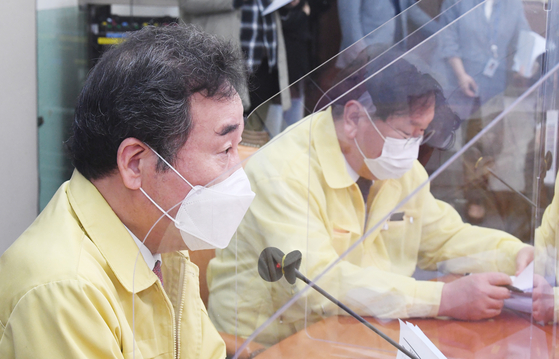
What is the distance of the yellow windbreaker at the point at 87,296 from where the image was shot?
680 millimetres

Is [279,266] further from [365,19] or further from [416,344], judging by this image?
[365,19]

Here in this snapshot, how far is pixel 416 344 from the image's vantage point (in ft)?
2.55

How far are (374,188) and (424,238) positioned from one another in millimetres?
202

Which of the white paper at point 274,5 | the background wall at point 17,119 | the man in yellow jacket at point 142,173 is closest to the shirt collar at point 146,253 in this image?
the man in yellow jacket at point 142,173

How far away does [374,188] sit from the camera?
943 mm

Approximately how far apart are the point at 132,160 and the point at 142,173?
27mm

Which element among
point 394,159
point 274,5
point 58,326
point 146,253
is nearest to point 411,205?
point 394,159

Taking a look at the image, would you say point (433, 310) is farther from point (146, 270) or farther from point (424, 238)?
point (146, 270)

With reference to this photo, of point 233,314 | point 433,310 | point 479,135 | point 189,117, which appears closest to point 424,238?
point 433,310

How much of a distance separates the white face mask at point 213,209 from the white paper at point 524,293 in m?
0.55

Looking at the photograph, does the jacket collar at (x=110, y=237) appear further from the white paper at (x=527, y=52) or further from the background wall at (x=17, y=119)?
the background wall at (x=17, y=119)

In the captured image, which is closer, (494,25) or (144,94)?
(144,94)

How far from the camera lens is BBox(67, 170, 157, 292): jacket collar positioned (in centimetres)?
82

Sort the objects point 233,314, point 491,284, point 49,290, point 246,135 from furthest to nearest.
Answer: point 246,135 → point 491,284 → point 233,314 → point 49,290
